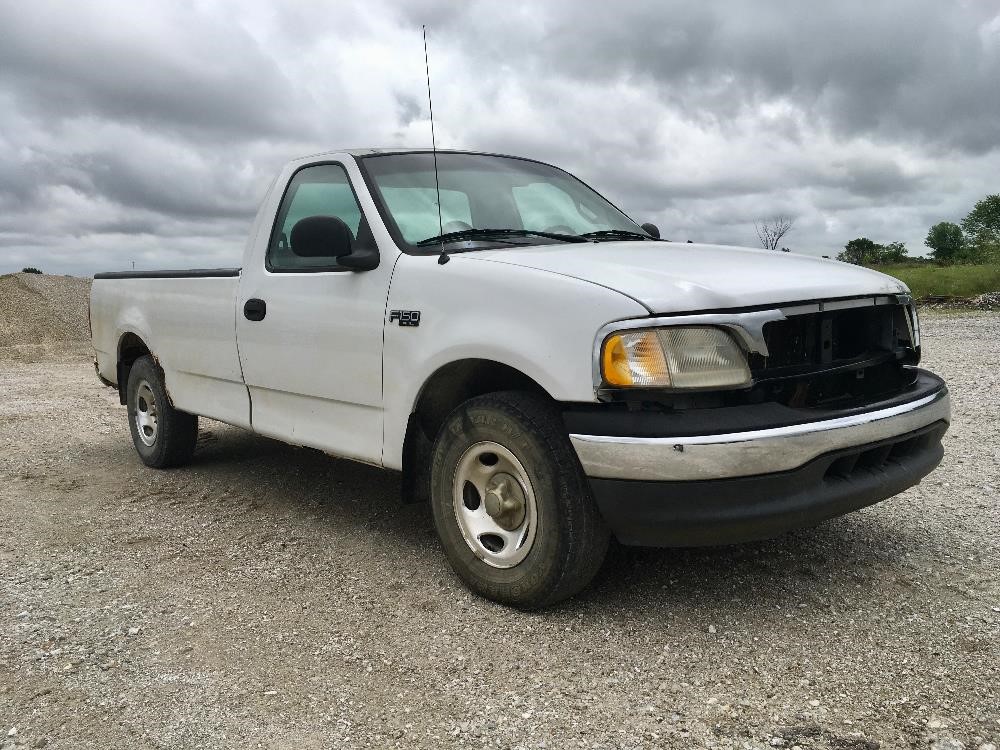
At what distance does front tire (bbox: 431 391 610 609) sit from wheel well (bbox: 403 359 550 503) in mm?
169

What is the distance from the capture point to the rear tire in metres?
5.68

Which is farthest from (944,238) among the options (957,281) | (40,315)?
(40,315)

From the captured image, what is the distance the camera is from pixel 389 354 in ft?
12.0

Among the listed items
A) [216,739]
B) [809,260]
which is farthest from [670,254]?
[216,739]

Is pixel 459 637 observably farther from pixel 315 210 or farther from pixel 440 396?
pixel 315 210

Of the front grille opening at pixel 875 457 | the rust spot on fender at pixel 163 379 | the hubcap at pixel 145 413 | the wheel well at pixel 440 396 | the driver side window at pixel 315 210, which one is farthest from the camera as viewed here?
the hubcap at pixel 145 413

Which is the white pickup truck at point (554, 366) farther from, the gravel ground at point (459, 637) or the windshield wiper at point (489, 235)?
the gravel ground at point (459, 637)

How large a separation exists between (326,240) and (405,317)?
495 mm

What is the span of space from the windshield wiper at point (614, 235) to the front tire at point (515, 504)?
1.26 m

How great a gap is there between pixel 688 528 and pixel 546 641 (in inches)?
26.4

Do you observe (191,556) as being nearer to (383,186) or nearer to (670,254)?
(383,186)

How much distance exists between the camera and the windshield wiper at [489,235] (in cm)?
374

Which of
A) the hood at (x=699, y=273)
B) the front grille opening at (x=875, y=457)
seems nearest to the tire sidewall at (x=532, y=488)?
the hood at (x=699, y=273)

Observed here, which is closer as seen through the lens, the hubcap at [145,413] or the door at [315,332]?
the door at [315,332]
